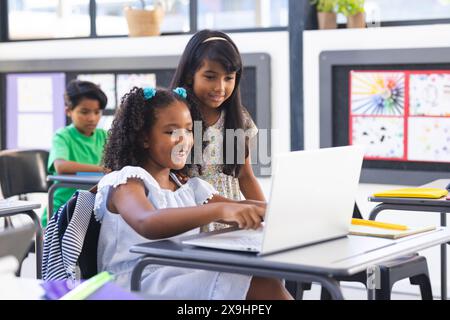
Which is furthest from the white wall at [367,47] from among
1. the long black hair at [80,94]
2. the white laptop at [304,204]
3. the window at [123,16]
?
the white laptop at [304,204]

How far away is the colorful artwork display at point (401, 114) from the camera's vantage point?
13.4ft

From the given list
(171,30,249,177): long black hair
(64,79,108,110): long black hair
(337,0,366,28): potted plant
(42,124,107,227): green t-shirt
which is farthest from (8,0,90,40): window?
(171,30,249,177): long black hair

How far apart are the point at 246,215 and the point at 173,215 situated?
182 mm

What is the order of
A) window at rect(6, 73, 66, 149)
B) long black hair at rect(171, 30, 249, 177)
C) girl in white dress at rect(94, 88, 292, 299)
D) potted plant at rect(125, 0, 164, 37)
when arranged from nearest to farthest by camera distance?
girl in white dress at rect(94, 88, 292, 299), long black hair at rect(171, 30, 249, 177), potted plant at rect(125, 0, 164, 37), window at rect(6, 73, 66, 149)

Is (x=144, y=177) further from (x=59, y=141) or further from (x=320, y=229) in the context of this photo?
(x=59, y=141)

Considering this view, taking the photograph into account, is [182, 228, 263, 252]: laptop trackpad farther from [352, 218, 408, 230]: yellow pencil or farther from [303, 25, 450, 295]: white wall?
[303, 25, 450, 295]: white wall

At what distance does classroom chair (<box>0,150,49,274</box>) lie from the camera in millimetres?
4125

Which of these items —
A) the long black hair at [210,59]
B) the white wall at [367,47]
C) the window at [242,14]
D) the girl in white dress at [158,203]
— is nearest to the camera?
the girl in white dress at [158,203]

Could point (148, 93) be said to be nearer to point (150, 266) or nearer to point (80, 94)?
point (150, 266)

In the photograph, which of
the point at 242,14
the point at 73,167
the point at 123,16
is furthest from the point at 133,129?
the point at 123,16

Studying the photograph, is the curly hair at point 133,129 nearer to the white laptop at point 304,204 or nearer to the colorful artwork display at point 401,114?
the white laptop at point 304,204

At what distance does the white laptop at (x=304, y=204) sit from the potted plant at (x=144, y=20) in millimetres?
2963
